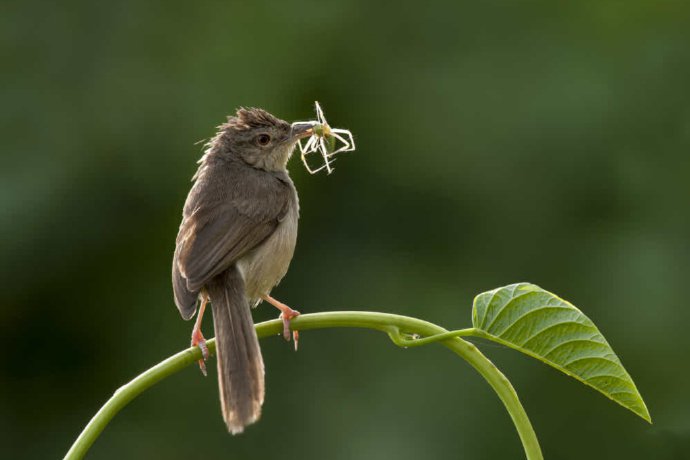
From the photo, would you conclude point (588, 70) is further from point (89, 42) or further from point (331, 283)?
point (89, 42)

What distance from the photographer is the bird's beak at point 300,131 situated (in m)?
5.21

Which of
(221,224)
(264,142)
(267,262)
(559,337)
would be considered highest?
(559,337)

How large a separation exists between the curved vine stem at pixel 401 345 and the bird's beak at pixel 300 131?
2590 millimetres

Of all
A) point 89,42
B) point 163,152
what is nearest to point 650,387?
point 163,152

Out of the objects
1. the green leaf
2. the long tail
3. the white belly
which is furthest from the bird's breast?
the green leaf

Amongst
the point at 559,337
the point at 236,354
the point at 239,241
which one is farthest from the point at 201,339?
the point at 559,337

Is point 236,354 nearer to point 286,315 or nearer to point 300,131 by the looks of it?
point 286,315

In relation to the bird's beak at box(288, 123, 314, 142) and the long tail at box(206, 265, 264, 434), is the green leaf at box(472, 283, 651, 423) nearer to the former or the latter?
the long tail at box(206, 265, 264, 434)

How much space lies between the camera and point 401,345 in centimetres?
263

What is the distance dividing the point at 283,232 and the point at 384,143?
395 centimetres

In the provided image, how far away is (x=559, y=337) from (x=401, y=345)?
1.16 ft

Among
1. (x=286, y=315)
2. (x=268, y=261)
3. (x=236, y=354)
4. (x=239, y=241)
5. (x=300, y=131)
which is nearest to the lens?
(x=236, y=354)

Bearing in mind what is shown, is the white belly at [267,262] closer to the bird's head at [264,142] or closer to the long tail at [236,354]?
the long tail at [236,354]

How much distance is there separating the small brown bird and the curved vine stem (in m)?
0.33
